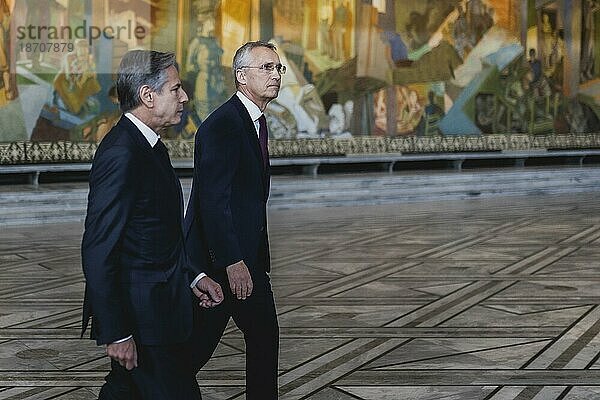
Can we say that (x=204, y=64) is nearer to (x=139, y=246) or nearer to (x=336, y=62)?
(x=336, y=62)

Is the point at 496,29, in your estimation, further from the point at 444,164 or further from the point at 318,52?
the point at 318,52

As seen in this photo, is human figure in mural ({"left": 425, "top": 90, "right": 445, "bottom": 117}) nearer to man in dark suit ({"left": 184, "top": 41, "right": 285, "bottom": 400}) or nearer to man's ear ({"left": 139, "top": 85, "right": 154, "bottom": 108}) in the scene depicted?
man in dark suit ({"left": 184, "top": 41, "right": 285, "bottom": 400})

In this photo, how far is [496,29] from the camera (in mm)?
18500

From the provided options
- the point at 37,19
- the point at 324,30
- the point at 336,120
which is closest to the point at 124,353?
the point at 37,19

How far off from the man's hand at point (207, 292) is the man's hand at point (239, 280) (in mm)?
128

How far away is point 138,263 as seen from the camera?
2.33 meters

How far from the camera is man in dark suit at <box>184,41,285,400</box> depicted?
2961mm

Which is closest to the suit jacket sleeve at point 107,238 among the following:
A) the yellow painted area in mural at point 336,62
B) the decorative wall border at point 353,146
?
the decorative wall border at point 353,146

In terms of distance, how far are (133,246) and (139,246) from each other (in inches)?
0.6

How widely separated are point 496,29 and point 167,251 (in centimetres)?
1716

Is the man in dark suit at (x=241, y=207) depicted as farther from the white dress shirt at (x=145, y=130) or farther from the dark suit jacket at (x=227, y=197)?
the white dress shirt at (x=145, y=130)

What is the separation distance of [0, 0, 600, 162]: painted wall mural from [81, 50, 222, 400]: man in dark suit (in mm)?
11771

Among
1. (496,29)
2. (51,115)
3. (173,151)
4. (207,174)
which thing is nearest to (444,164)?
(496,29)

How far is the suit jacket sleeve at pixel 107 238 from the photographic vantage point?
2242 millimetres
